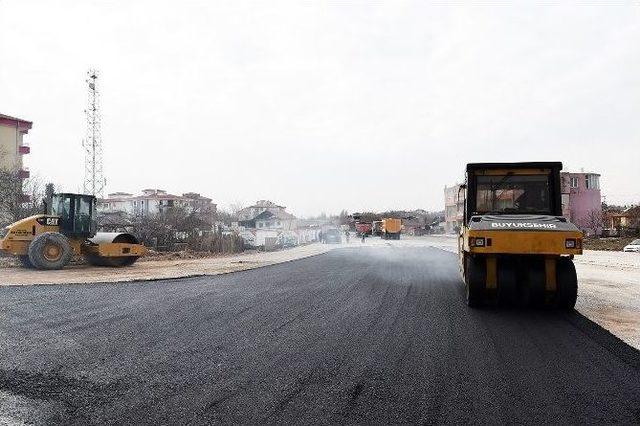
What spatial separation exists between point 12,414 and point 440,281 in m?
10.5

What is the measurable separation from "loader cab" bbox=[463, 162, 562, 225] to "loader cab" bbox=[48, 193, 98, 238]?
14.3 m

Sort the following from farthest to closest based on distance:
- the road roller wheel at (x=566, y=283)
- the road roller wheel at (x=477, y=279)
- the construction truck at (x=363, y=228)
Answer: the construction truck at (x=363, y=228)
the road roller wheel at (x=477, y=279)
the road roller wheel at (x=566, y=283)

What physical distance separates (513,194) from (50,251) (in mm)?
15510

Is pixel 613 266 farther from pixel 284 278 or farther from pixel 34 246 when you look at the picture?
pixel 34 246

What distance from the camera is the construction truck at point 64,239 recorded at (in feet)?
52.6

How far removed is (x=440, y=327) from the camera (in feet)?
22.3

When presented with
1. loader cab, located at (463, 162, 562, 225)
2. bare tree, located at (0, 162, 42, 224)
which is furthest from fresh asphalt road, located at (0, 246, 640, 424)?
bare tree, located at (0, 162, 42, 224)

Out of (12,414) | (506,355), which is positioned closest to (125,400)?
(12,414)

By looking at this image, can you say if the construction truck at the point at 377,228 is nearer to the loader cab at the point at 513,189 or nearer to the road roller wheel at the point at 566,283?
the loader cab at the point at 513,189

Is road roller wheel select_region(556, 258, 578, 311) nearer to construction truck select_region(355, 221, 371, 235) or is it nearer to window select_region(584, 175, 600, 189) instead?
construction truck select_region(355, 221, 371, 235)

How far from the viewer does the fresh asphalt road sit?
381 centimetres

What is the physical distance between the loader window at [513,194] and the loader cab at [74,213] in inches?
574

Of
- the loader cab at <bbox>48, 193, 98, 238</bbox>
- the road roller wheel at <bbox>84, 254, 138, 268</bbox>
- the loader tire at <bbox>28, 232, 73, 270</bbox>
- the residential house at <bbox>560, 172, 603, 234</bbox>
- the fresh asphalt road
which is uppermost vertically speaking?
the residential house at <bbox>560, 172, 603, 234</bbox>

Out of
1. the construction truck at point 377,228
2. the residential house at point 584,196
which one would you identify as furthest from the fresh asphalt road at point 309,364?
the residential house at point 584,196
